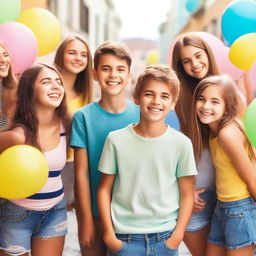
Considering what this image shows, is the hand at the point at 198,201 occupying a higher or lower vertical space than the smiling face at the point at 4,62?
lower

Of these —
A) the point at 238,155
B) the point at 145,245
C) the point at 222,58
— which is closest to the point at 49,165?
the point at 145,245

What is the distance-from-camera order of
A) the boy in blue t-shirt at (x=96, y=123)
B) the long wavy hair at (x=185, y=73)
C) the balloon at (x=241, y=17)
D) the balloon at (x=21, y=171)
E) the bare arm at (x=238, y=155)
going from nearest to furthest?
1. the balloon at (x=21, y=171)
2. the bare arm at (x=238, y=155)
3. the boy in blue t-shirt at (x=96, y=123)
4. the long wavy hair at (x=185, y=73)
5. the balloon at (x=241, y=17)

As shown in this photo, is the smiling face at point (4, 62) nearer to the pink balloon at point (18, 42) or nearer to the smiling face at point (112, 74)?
the pink balloon at point (18, 42)

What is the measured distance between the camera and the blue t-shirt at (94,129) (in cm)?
202

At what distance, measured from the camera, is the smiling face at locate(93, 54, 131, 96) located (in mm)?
1985

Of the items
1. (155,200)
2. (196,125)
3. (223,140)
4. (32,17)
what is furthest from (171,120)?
(32,17)

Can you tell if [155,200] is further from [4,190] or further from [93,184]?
[4,190]

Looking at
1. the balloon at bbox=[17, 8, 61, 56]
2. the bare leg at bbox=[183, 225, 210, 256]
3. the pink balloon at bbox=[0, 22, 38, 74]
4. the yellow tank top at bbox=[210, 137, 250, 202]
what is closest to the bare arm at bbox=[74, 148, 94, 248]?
the bare leg at bbox=[183, 225, 210, 256]

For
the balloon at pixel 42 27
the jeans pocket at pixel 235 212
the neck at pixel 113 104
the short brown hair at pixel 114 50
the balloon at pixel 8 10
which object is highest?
the balloon at pixel 8 10

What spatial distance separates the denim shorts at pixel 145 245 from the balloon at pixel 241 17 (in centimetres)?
167

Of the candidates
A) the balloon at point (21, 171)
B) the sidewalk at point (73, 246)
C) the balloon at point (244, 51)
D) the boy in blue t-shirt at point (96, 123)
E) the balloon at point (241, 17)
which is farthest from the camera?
the sidewalk at point (73, 246)

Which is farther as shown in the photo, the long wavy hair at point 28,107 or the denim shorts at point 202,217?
the denim shorts at point 202,217

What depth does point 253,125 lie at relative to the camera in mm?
1934

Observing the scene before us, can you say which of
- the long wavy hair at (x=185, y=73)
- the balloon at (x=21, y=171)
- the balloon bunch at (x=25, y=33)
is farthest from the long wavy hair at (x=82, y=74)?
the balloon at (x=21, y=171)
